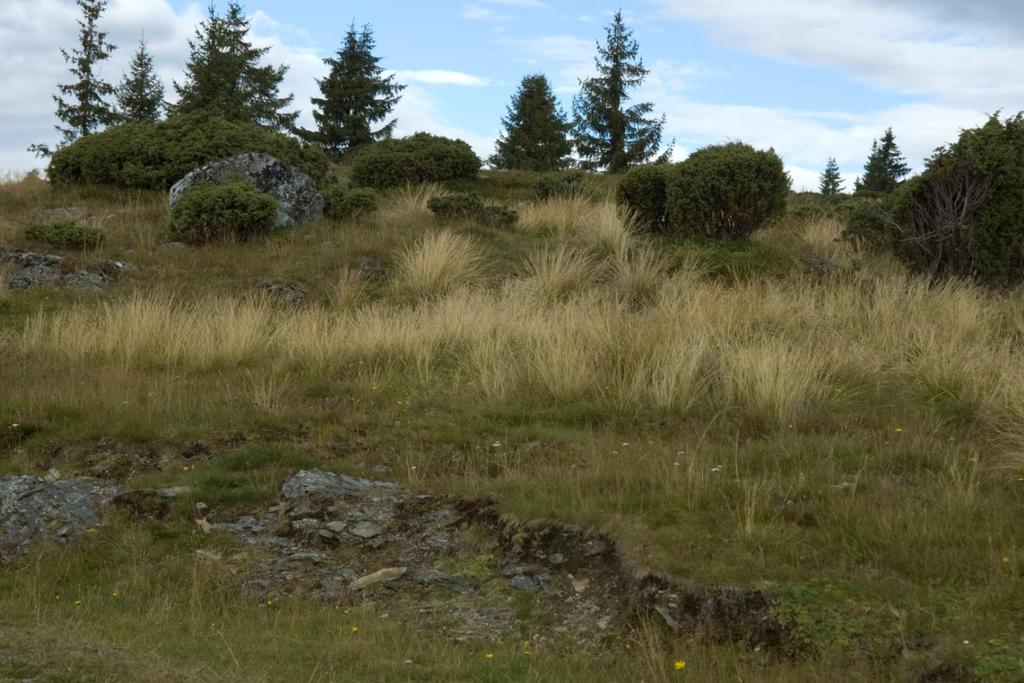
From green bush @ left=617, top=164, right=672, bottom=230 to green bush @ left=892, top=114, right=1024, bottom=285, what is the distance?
4213 mm

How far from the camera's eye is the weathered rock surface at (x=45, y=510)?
20.1ft

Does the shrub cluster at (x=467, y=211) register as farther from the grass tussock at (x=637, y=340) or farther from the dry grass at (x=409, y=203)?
the grass tussock at (x=637, y=340)

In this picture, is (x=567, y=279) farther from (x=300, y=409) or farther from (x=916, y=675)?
(x=916, y=675)

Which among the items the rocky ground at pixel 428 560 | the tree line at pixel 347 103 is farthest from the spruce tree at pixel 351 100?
the rocky ground at pixel 428 560

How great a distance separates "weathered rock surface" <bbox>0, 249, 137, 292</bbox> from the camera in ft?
44.3

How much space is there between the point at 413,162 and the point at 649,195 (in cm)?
664

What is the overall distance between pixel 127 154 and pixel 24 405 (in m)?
12.2

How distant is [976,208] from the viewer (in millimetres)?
13258

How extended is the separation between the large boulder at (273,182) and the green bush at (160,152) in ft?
5.05

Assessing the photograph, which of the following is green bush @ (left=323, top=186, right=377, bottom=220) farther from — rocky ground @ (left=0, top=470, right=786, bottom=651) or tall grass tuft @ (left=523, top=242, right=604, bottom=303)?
rocky ground @ (left=0, top=470, right=786, bottom=651)

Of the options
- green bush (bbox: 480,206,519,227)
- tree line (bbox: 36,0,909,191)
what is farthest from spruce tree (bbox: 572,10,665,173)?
green bush (bbox: 480,206,519,227)

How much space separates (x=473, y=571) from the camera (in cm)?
561

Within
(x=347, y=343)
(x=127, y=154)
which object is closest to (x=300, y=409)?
(x=347, y=343)

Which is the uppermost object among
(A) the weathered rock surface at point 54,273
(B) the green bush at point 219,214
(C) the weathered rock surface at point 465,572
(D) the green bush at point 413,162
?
(D) the green bush at point 413,162
